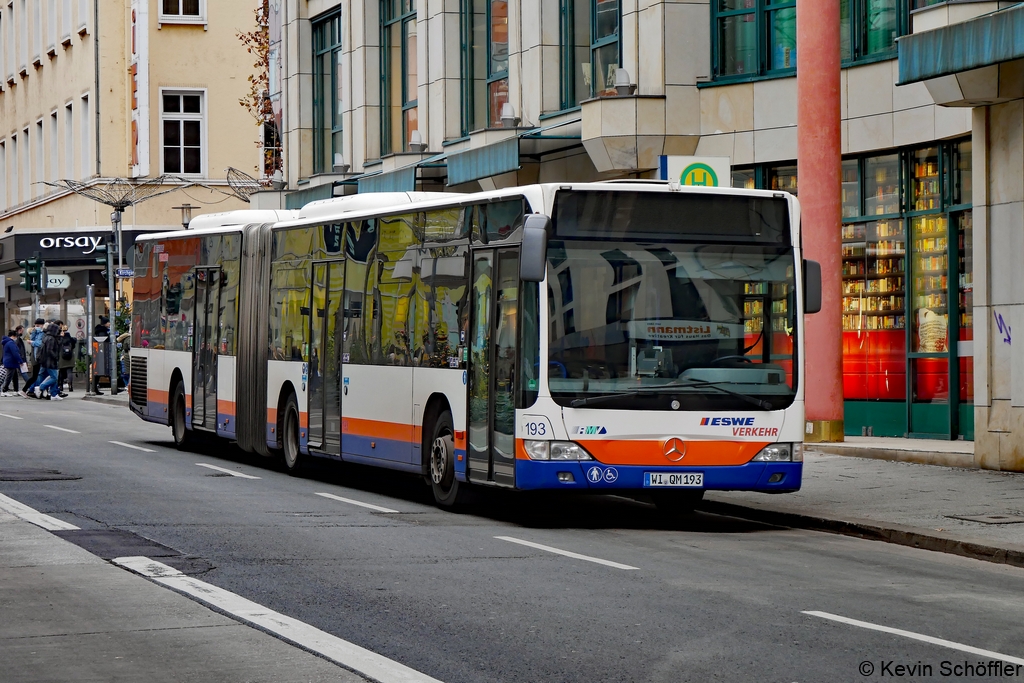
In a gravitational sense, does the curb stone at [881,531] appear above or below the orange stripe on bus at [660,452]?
below

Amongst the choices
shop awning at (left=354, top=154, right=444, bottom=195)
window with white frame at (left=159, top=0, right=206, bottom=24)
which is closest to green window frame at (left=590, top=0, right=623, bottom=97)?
shop awning at (left=354, top=154, right=444, bottom=195)

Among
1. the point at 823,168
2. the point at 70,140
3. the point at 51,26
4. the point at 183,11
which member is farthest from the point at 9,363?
the point at 823,168

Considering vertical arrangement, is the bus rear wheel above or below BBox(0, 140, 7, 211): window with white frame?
below

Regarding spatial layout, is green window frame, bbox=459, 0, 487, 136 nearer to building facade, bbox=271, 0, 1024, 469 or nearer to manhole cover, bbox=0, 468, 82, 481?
building facade, bbox=271, 0, 1024, 469

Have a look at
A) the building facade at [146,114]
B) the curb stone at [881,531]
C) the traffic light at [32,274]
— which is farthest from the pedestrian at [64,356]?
the curb stone at [881,531]

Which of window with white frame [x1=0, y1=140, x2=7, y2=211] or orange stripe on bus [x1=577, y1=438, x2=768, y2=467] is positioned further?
window with white frame [x1=0, y1=140, x2=7, y2=211]

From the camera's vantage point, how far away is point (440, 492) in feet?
50.7

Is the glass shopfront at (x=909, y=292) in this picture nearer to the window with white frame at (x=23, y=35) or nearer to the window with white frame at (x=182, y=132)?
the window with white frame at (x=182, y=132)

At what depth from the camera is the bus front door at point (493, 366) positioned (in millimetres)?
14023

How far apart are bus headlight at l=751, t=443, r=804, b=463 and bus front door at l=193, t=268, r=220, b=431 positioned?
32.4ft

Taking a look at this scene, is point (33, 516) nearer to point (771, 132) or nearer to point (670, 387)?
point (670, 387)

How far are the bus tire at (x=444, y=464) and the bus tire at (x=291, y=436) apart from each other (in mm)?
3924

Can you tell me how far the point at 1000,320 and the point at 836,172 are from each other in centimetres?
344

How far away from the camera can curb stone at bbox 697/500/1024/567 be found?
12.4m
